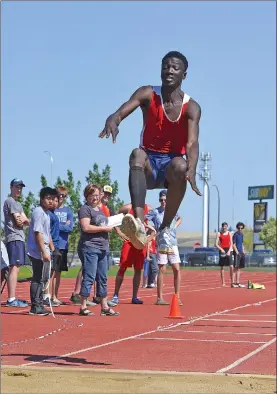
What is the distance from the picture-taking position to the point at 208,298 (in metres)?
17.9

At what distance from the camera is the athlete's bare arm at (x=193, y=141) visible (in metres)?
6.41

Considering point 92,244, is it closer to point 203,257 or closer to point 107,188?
point 107,188

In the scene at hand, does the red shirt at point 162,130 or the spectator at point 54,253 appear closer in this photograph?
the red shirt at point 162,130

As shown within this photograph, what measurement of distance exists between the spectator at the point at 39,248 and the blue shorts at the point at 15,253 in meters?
0.42

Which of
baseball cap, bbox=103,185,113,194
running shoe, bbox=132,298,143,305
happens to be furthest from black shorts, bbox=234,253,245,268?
baseball cap, bbox=103,185,113,194

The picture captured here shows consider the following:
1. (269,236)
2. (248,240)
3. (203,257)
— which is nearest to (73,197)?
(203,257)

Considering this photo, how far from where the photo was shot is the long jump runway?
24.5 ft

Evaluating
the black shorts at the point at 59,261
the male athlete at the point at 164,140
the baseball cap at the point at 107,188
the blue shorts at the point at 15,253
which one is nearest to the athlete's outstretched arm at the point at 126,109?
the male athlete at the point at 164,140

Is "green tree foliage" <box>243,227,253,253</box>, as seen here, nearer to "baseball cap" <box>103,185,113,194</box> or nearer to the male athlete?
"baseball cap" <box>103,185,113,194</box>

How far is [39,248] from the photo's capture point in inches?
451

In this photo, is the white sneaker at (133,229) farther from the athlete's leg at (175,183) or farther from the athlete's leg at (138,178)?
the athlete's leg at (175,183)

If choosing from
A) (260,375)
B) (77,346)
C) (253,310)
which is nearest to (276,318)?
(253,310)

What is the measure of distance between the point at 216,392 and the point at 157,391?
0.42m

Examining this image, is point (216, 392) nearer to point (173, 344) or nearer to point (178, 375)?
point (178, 375)
